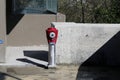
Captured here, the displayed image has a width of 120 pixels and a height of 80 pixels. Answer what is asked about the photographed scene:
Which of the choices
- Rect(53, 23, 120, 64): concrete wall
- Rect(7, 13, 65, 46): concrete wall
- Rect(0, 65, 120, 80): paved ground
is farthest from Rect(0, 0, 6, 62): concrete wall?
Rect(7, 13, 65, 46): concrete wall

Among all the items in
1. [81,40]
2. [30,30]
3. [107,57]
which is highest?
[81,40]

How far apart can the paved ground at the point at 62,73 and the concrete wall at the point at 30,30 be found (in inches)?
161

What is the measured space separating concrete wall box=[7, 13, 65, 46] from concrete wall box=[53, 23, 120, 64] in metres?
3.79

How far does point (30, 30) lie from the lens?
694 inches


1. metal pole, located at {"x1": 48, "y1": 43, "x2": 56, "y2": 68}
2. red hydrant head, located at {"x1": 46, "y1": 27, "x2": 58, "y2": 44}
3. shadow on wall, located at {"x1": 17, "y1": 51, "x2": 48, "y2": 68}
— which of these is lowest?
shadow on wall, located at {"x1": 17, "y1": 51, "x2": 48, "y2": 68}

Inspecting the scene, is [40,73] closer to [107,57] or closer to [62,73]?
[62,73]

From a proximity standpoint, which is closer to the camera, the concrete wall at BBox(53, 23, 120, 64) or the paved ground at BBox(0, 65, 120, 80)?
the paved ground at BBox(0, 65, 120, 80)

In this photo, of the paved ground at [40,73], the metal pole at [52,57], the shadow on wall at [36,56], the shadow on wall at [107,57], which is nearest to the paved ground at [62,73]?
the paved ground at [40,73]

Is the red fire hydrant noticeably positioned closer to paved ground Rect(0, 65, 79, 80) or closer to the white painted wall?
paved ground Rect(0, 65, 79, 80)

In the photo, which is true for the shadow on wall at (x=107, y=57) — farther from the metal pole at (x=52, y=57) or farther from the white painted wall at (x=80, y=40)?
the metal pole at (x=52, y=57)

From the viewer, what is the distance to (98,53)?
46.0ft

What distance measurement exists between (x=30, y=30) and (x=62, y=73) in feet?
17.0

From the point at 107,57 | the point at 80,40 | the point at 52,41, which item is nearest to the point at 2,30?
the point at 52,41

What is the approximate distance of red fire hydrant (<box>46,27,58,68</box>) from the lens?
43.2 feet
